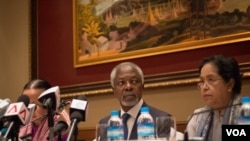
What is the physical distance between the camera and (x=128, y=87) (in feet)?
9.09

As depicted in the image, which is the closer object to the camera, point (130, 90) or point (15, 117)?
point (15, 117)

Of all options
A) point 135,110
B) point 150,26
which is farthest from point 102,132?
point 150,26

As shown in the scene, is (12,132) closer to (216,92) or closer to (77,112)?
(77,112)

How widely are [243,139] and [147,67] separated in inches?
76.6

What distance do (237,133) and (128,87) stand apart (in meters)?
1.31

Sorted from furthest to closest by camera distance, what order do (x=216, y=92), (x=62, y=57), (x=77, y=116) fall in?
(x=62, y=57) → (x=216, y=92) → (x=77, y=116)

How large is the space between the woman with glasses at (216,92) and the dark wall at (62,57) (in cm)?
75

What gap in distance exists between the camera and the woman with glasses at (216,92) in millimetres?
2383

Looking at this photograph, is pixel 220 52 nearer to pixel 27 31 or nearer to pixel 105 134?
pixel 105 134

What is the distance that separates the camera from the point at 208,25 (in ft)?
9.93

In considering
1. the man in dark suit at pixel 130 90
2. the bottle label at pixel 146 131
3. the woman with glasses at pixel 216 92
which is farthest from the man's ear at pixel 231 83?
the bottle label at pixel 146 131

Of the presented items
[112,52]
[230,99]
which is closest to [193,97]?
[230,99]

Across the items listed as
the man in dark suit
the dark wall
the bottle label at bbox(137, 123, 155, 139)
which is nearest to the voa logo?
the bottle label at bbox(137, 123, 155, 139)

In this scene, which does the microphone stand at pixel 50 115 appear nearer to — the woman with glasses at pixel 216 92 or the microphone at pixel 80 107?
the microphone at pixel 80 107
